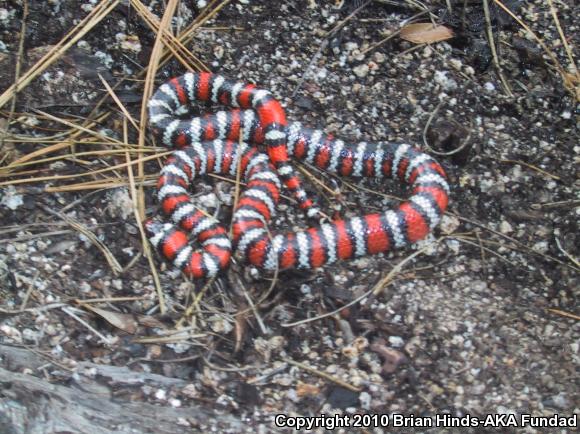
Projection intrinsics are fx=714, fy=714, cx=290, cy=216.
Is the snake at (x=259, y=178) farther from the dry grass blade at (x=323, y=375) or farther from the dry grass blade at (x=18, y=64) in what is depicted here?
the dry grass blade at (x=18, y=64)

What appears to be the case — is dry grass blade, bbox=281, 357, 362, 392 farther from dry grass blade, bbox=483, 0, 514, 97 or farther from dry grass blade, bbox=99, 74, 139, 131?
dry grass blade, bbox=483, 0, 514, 97

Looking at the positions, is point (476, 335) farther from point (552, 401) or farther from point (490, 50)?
point (490, 50)

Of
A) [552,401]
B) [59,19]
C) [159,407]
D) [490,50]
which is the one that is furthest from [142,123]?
[552,401]

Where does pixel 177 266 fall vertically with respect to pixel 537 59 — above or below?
below

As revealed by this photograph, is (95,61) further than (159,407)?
Yes

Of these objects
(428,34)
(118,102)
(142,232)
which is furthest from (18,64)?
(428,34)

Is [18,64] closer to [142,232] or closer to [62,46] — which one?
[62,46]

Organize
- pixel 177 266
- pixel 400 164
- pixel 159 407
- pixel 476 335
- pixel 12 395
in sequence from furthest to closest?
pixel 400 164
pixel 177 266
pixel 476 335
pixel 159 407
pixel 12 395

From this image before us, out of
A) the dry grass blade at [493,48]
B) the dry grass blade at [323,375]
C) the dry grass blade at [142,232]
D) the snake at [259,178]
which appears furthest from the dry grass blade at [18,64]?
the dry grass blade at [493,48]
